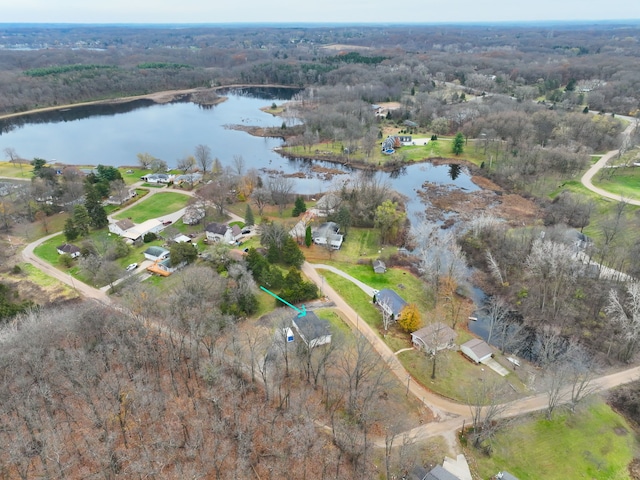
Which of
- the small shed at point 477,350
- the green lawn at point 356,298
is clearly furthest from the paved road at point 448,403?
the small shed at point 477,350

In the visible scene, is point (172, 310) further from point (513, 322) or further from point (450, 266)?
point (513, 322)

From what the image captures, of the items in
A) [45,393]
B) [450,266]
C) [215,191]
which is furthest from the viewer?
[215,191]

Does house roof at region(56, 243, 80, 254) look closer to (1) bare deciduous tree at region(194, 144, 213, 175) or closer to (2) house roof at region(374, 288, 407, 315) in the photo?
(1) bare deciduous tree at region(194, 144, 213, 175)

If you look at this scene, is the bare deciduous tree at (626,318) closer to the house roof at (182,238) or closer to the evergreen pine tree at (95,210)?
the house roof at (182,238)

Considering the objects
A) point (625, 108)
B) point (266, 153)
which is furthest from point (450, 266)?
point (625, 108)

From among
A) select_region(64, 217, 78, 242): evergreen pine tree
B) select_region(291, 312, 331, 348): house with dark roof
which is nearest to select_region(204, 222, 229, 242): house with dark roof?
select_region(64, 217, 78, 242): evergreen pine tree

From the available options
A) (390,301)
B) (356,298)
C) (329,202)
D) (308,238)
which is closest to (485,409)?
(390,301)

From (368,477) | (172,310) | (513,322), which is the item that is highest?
(172,310)
